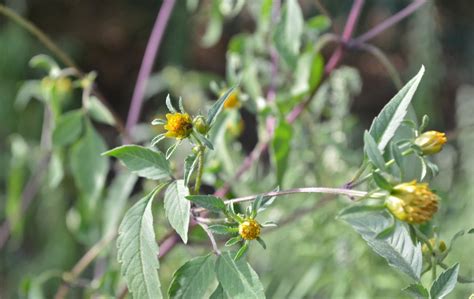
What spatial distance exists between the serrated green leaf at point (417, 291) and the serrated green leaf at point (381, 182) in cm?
5

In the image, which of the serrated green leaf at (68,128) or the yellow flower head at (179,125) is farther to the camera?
the serrated green leaf at (68,128)

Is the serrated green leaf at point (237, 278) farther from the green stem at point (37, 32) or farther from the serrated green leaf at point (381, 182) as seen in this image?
the green stem at point (37, 32)

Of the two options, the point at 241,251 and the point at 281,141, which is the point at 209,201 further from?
the point at 281,141

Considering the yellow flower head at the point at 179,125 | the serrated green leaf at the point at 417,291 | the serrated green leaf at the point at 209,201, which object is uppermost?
the yellow flower head at the point at 179,125

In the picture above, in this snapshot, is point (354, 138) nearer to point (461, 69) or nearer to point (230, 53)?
point (461, 69)

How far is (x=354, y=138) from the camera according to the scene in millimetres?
1603

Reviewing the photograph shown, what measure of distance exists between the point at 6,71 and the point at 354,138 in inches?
30.7

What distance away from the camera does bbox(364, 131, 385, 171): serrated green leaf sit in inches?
13.4

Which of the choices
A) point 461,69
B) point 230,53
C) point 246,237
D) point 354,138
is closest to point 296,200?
point 230,53

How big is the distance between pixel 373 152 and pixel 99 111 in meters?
0.36

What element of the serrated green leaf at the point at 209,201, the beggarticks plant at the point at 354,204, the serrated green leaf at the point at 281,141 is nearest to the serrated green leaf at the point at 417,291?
the beggarticks plant at the point at 354,204

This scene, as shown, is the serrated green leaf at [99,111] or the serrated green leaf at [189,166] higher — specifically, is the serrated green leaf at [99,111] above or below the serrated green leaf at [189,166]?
below

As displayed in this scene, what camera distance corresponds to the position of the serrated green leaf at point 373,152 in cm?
34

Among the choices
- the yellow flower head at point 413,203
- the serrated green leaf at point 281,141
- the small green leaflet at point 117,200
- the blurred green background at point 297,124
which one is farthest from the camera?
the blurred green background at point 297,124
